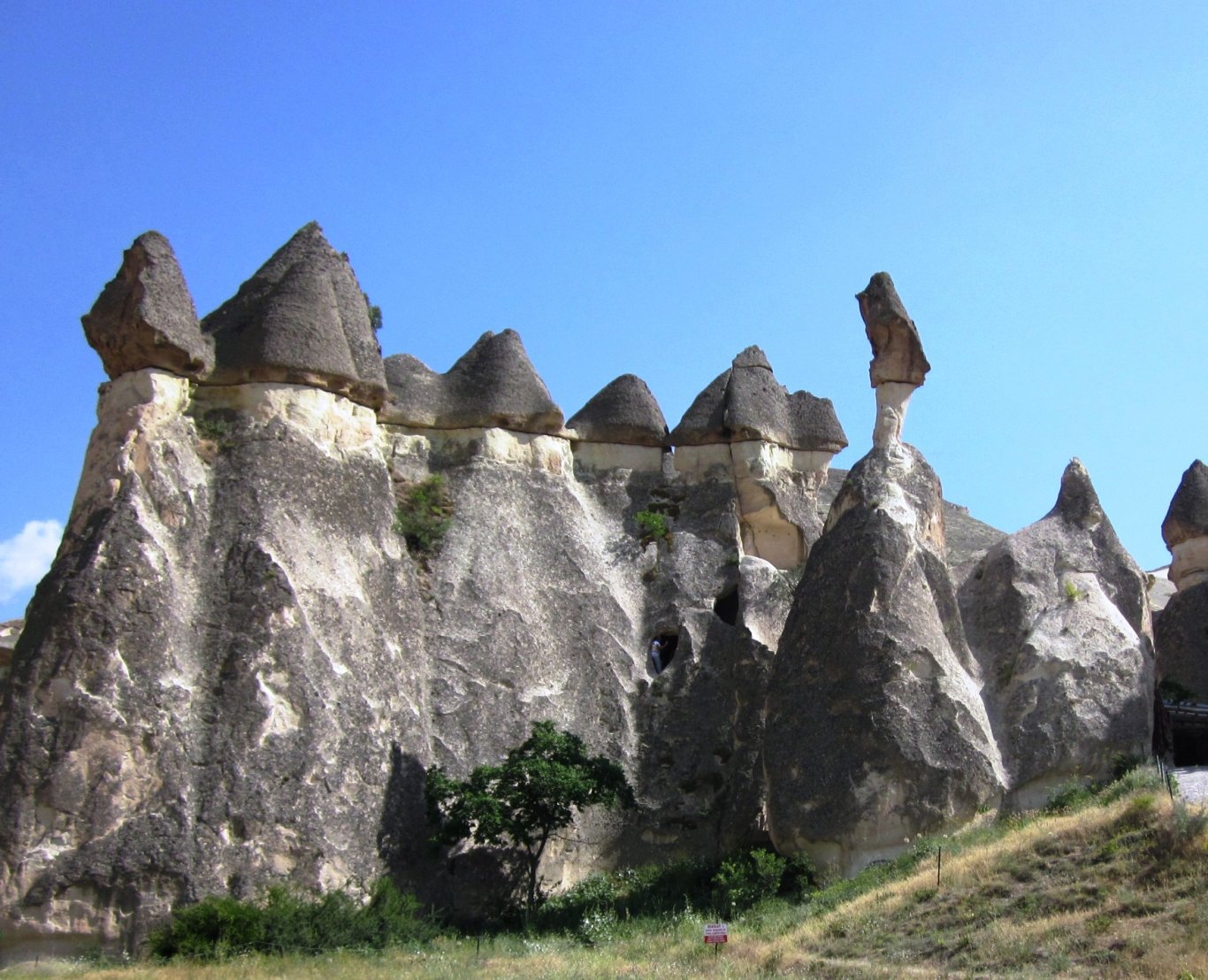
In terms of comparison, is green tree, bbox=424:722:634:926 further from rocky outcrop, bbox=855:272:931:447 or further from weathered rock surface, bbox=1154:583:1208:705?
weathered rock surface, bbox=1154:583:1208:705

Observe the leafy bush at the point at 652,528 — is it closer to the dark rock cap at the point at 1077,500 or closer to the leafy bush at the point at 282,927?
the dark rock cap at the point at 1077,500

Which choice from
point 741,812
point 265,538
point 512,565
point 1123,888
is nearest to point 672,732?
point 741,812

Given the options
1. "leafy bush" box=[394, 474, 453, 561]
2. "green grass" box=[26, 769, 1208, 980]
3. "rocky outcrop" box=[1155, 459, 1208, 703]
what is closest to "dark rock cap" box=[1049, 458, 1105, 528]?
"rocky outcrop" box=[1155, 459, 1208, 703]

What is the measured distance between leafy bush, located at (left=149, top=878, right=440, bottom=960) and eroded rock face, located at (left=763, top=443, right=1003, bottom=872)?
18.7 ft

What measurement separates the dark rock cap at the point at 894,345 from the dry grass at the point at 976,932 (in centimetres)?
925

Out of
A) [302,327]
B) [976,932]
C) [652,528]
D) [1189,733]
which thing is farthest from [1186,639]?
[302,327]

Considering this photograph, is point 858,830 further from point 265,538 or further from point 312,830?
point 265,538

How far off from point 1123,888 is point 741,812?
7.52 m

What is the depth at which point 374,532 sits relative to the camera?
73.5ft

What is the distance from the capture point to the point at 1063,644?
858 inches

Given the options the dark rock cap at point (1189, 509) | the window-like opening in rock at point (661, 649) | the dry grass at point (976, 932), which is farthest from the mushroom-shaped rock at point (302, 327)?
the dark rock cap at point (1189, 509)

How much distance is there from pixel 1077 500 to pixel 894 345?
427 centimetres

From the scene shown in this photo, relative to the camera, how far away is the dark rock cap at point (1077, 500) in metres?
24.4

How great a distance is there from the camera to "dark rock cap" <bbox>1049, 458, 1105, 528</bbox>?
80.0 ft
